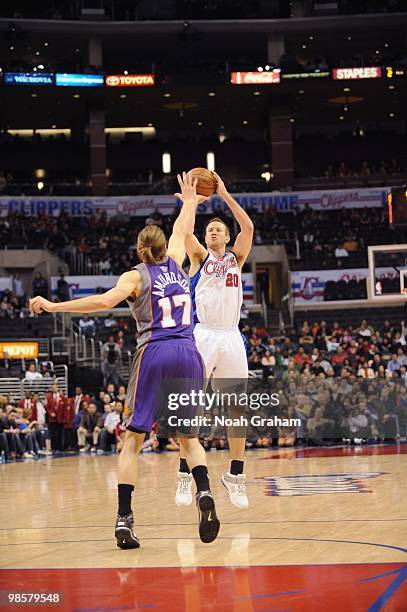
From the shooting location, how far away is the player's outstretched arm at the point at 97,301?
6.07 m

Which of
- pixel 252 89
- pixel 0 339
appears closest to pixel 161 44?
pixel 252 89

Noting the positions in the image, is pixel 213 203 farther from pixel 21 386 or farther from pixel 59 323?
pixel 21 386

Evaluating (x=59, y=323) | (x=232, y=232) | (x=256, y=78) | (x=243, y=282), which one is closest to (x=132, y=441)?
(x=59, y=323)

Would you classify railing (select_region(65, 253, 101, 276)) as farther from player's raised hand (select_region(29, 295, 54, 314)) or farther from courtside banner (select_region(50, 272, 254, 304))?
player's raised hand (select_region(29, 295, 54, 314))

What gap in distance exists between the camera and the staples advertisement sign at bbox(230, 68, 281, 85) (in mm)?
39812

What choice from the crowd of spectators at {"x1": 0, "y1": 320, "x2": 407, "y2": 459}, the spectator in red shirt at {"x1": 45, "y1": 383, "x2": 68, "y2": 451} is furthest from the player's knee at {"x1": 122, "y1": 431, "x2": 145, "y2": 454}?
the spectator in red shirt at {"x1": 45, "y1": 383, "x2": 68, "y2": 451}

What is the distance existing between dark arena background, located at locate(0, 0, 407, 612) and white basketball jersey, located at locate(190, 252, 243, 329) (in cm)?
168

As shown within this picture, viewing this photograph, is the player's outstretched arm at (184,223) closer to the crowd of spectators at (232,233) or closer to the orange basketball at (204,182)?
the orange basketball at (204,182)

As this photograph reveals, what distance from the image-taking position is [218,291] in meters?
8.10

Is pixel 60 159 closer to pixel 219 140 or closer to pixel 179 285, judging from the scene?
pixel 219 140

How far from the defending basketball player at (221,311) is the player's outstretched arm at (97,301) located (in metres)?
1.52

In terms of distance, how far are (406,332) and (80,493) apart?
18389 millimetres

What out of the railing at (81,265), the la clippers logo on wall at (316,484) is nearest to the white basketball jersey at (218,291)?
the la clippers logo on wall at (316,484)

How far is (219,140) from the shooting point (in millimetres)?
49156
